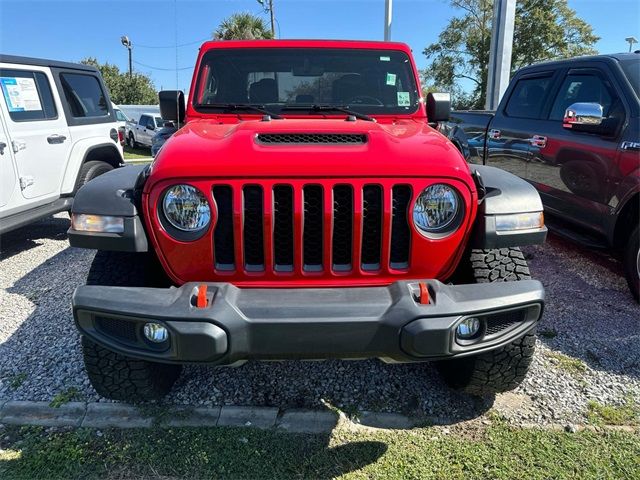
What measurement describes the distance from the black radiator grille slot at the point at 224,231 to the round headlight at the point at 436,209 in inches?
32.0

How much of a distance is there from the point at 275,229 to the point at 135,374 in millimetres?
1102

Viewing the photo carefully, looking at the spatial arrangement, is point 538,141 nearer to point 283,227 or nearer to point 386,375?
point 386,375

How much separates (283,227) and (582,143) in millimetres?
3352

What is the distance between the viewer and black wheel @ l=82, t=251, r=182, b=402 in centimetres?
233

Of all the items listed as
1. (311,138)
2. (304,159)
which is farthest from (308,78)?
(304,159)

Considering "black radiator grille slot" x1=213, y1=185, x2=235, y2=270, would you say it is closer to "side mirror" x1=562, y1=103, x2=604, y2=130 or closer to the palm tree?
"side mirror" x1=562, y1=103, x2=604, y2=130

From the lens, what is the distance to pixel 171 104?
3.48 metres

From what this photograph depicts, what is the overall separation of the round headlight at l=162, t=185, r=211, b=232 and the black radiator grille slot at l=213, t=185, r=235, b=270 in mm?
55

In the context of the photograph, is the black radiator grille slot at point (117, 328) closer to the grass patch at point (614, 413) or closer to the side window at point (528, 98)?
the grass patch at point (614, 413)

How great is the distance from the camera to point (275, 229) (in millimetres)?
2123

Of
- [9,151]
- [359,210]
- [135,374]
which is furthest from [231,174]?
[9,151]

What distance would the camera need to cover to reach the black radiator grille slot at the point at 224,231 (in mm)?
2100

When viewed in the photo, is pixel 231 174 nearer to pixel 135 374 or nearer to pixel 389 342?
pixel 389 342

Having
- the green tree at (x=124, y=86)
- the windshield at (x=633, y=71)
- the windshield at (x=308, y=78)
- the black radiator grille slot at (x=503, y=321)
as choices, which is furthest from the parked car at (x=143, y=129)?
the green tree at (x=124, y=86)
